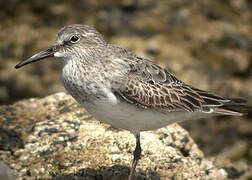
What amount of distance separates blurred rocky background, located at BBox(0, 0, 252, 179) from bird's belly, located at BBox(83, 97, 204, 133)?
4.32 m

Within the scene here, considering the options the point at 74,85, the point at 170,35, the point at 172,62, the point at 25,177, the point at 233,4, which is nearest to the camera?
the point at 74,85

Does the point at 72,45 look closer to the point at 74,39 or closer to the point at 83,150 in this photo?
the point at 74,39

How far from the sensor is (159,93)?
21.8 feet

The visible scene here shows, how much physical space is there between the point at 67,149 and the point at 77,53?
6.37 feet

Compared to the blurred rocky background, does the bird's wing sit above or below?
below

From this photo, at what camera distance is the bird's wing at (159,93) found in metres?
6.38

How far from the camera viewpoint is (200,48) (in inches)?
495

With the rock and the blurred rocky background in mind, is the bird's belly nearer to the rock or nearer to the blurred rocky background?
the rock

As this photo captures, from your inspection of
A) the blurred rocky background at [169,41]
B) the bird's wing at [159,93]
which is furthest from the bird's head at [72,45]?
the blurred rocky background at [169,41]

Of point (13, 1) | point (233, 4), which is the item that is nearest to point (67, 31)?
point (13, 1)

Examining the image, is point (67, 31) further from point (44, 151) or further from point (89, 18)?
point (89, 18)

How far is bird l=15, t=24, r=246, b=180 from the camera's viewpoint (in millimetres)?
6176

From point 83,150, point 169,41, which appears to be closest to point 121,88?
point 83,150

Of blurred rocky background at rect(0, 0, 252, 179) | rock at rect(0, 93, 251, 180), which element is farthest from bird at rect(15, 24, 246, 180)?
blurred rocky background at rect(0, 0, 252, 179)
